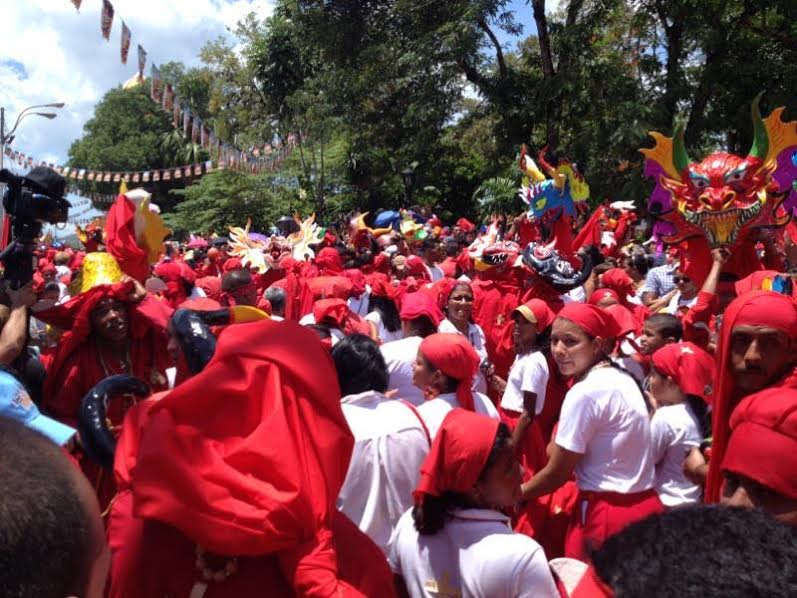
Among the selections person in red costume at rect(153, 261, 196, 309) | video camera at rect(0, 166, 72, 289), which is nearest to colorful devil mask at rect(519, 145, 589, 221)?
person in red costume at rect(153, 261, 196, 309)

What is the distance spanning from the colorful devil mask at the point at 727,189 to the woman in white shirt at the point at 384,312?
2.28 meters

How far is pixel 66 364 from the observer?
4.03 m

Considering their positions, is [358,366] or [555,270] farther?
[555,270]

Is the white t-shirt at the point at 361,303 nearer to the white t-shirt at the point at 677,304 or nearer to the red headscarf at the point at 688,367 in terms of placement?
the white t-shirt at the point at 677,304

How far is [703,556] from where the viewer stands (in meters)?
1.07

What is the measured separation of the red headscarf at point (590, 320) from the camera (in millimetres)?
3709

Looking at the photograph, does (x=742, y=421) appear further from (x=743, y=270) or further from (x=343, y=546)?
(x=743, y=270)

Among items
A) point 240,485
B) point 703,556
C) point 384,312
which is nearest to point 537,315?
point 384,312

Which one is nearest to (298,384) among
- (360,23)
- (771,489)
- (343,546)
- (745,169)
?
(343,546)

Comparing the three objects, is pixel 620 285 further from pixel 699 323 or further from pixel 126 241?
pixel 126 241

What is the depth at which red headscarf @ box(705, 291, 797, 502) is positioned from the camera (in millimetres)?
2879

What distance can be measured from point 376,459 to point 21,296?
1.92 metres

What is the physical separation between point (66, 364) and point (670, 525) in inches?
139

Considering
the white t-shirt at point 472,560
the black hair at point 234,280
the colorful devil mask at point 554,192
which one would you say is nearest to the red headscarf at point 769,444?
the white t-shirt at point 472,560
